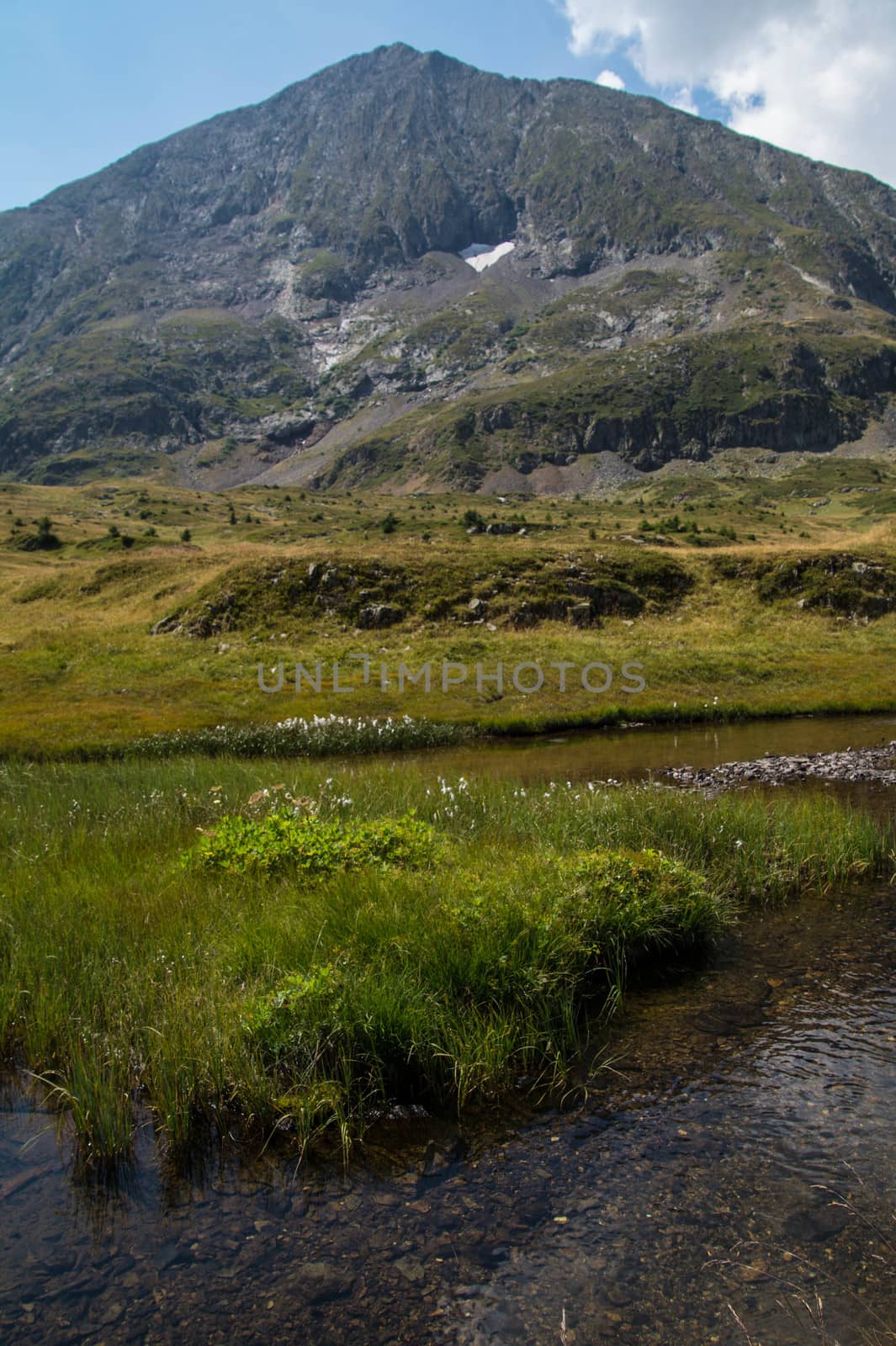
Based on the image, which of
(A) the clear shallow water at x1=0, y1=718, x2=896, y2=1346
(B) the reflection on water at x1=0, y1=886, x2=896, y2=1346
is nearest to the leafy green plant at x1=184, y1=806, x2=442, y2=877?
(A) the clear shallow water at x1=0, y1=718, x2=896, y2=1346

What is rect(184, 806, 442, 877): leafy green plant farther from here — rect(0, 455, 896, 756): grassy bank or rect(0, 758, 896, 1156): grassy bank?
rect(0, 455, 896, 756): grassy bank

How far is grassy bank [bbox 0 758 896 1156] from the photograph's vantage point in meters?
8.12

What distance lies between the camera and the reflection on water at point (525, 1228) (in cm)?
562

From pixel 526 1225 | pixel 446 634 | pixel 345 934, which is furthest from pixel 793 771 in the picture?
pixel 446 634

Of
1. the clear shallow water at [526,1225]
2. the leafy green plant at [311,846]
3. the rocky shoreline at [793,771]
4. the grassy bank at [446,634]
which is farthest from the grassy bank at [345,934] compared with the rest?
the grassy bank at [446,634]

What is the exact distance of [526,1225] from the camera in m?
6.47

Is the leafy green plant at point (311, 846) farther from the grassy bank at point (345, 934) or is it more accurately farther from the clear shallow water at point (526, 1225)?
the clear shallow water at point (526, 1225)

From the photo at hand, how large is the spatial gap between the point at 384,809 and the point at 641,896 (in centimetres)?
725

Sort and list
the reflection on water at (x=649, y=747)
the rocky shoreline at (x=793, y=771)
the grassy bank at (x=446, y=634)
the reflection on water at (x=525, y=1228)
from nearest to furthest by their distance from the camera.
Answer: the reflection on water at (x=525, y=1228)
the rocky shoreline at (x=793, y=771)
the reflection on water at (x=649, y=747)
the grassy bank at (x=446, y=634)

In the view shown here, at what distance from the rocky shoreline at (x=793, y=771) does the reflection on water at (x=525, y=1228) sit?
15.4 m

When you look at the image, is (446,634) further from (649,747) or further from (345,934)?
(345,934)

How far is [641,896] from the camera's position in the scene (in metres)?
11.8

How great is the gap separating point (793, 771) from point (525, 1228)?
70.3ft

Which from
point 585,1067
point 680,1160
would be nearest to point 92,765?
point 585,1067
